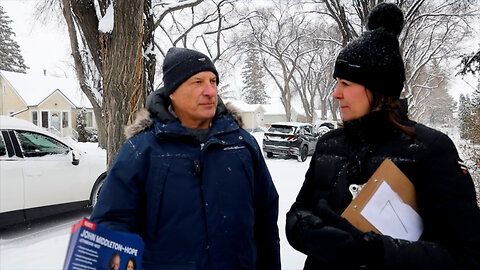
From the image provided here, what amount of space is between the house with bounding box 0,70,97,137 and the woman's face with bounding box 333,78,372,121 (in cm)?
3506

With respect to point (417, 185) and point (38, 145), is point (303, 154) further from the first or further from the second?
point (417, 185)

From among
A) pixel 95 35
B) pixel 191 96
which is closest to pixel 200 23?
pixel 95 35

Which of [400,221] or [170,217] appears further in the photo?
[170,217]

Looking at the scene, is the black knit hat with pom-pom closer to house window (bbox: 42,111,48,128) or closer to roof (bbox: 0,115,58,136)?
roof (bbox: 0,115,58,136)

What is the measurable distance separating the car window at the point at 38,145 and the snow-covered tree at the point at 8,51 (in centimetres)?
5137

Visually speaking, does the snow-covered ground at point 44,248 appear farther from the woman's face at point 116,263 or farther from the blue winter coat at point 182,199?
the woman's face at point 116,263

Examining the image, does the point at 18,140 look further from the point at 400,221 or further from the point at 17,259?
the point at 400,221

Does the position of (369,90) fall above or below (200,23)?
below

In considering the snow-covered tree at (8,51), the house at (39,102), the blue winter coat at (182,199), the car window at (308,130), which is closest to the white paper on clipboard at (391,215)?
the blue winter coat at (182,199)

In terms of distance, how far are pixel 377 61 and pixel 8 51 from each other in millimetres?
58547

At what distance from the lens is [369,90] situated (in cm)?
156

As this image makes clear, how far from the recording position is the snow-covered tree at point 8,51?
48.2 meters

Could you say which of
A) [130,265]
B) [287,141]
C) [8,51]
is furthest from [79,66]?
[8,51]

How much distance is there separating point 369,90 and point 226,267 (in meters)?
1.11
